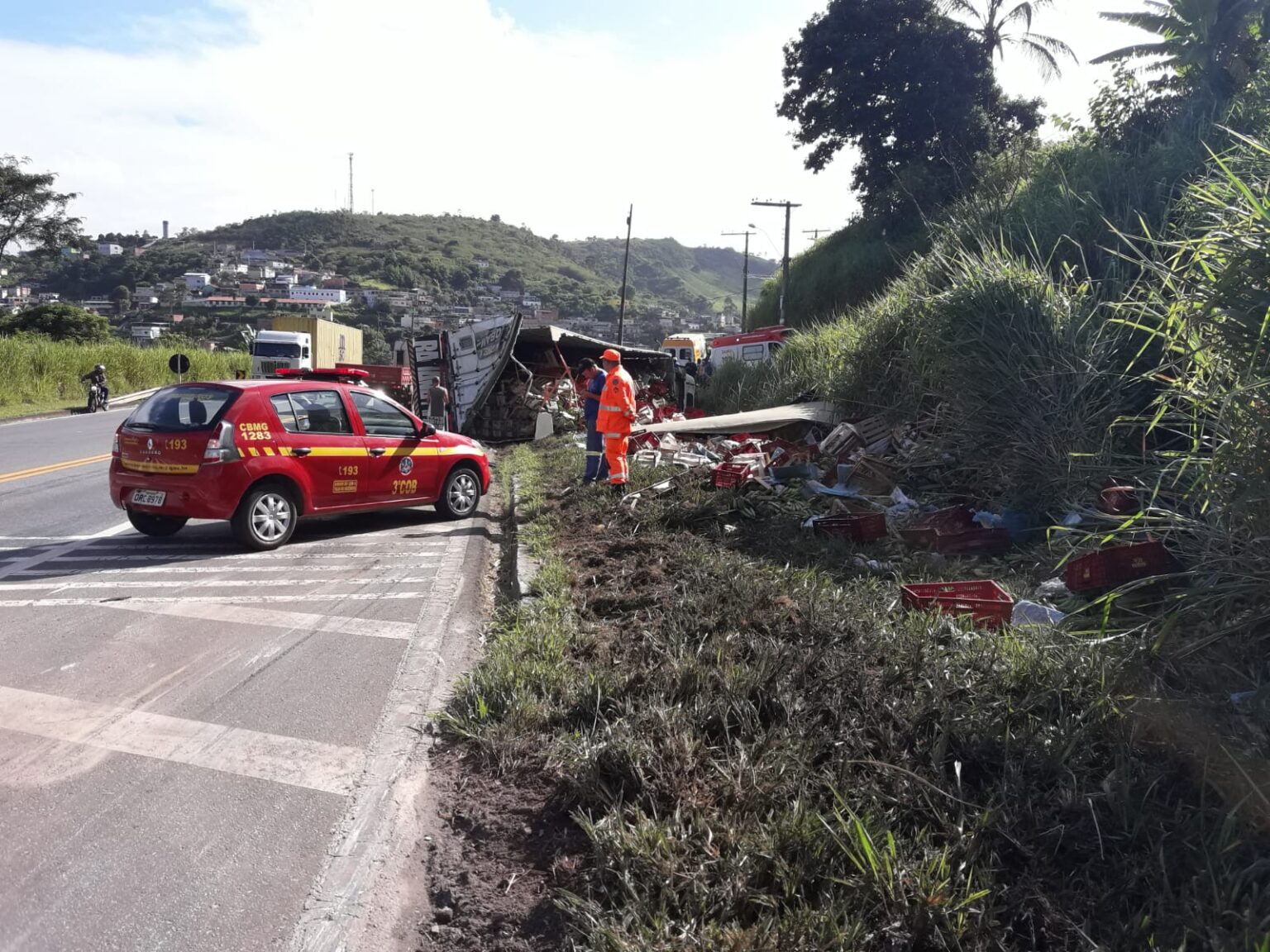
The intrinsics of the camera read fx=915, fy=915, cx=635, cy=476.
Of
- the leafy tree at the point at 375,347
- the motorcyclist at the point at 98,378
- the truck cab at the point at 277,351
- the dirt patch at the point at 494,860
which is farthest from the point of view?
the leafy tree at the point at 375,347

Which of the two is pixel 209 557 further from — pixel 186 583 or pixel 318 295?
pixel 318 295

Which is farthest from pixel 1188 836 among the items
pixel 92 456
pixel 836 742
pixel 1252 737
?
pixel 92 456

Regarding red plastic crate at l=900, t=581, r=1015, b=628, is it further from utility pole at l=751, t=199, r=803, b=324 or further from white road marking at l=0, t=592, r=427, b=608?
Answer: utility pole at l=751, t=199, r=803, b=324

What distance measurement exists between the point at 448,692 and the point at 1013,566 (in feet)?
14.7

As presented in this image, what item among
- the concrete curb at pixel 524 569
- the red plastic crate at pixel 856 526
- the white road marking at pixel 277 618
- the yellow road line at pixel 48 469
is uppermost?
the red plastic crate at pixel 856 526

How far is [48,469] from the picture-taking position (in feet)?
44.8

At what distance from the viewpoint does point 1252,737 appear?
3299 millimetres

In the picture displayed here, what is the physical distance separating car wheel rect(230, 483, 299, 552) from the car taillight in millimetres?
404

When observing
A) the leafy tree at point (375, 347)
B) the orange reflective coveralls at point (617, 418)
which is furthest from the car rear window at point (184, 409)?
the leafy tree at point (375, 347)

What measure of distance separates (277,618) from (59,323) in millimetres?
44616

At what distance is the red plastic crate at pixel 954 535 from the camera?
299 inches

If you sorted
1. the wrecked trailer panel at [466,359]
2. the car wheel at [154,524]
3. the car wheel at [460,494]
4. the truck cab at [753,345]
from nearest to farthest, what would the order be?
the car wheel at [154,524], the car wheel at [460,494], the wrecked trailer panel at [466,359], the truck cab at [753,345]

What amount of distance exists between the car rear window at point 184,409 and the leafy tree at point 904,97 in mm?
27101

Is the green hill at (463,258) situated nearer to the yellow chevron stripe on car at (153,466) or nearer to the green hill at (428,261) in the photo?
the green hill at (428,261)
